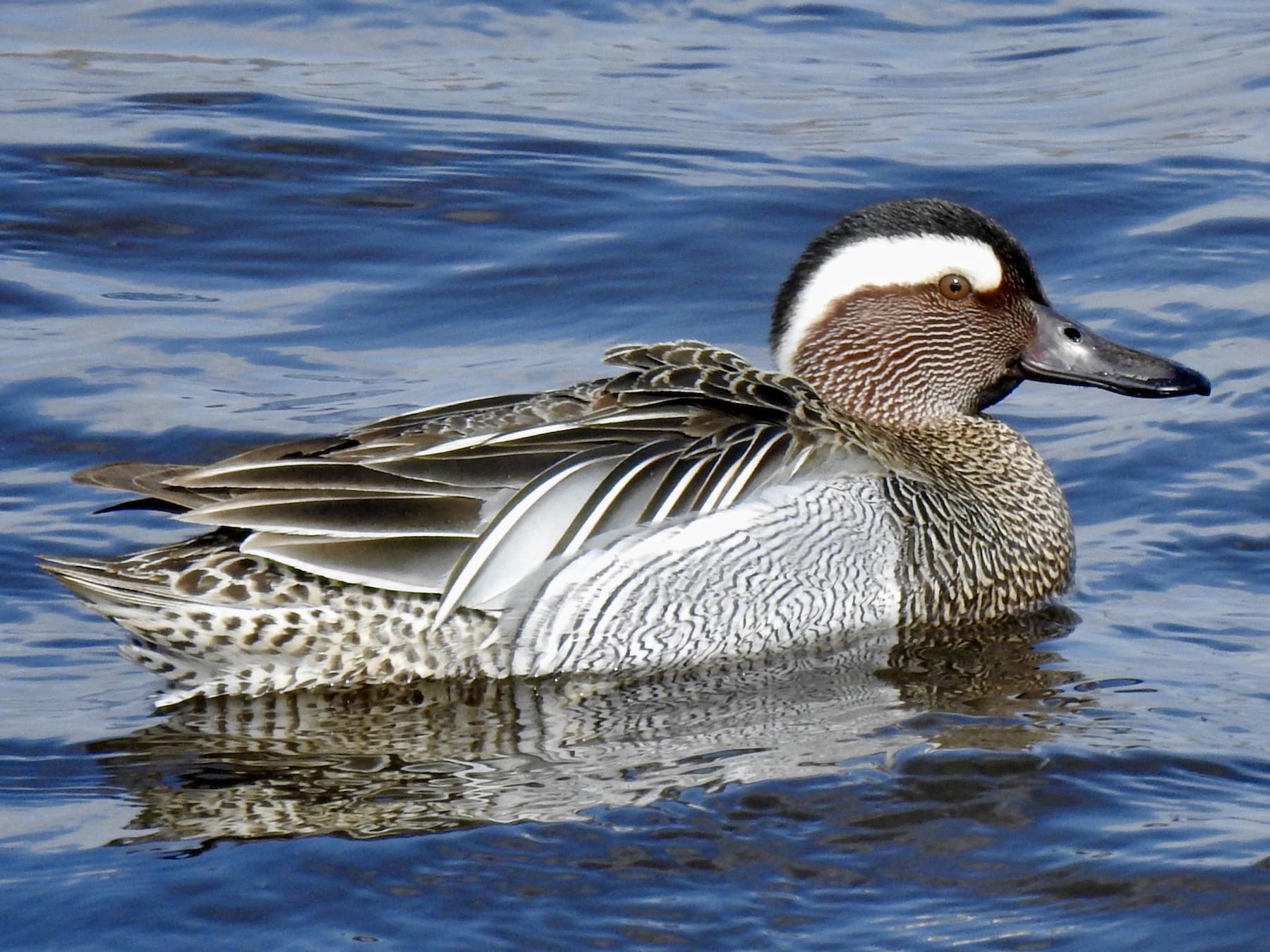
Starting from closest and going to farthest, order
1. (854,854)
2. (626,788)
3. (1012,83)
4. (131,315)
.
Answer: (854,854) < (626,788) < (131,315) < (1012,83)

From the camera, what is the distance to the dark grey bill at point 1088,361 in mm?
6910

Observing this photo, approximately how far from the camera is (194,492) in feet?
18.7

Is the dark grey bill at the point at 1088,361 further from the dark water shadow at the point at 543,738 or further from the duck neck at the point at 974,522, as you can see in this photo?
the dark water shadow at the point at 543,738

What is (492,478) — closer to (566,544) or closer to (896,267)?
(566,544)

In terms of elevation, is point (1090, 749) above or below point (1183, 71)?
below

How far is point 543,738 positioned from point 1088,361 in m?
2.53

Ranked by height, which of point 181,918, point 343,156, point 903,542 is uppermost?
point 343,156

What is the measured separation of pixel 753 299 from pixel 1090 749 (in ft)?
15.2

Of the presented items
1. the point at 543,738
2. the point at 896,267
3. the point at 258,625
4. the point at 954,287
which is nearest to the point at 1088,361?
the point at 954,287

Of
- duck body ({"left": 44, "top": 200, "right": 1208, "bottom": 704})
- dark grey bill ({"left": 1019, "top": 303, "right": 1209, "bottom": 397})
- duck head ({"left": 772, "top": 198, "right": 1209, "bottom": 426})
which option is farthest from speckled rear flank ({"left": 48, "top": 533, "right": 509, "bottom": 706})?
dark grey bill ({"left": 1019, "top": 303, "right": 1209, "bottom": 397})

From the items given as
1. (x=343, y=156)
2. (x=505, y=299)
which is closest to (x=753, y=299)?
(x=505, y=299)

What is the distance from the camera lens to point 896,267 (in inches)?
266

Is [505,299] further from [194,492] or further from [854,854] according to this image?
[854,854]

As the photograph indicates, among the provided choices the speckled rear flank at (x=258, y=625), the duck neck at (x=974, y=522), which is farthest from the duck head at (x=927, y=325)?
the speckled rear flank at (x=258, y=625)
